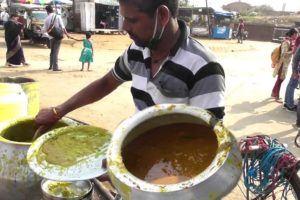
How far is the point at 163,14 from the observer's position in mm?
1541

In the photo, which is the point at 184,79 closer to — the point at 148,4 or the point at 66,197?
the point at 148,4

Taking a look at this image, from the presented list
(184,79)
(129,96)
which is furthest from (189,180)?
(129,96)

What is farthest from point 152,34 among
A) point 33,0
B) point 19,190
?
point 33,0

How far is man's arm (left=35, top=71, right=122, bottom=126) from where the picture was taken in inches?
80.3

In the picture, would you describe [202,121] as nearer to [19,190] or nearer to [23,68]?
[19,190]

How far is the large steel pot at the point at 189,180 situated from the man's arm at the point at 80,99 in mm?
719

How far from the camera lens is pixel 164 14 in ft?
5.06

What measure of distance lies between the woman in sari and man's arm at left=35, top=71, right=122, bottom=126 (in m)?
9.04

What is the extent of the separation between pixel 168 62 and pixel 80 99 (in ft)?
2.27

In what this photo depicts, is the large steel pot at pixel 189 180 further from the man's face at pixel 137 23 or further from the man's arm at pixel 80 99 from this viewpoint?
the man's arm at pixel 80 99

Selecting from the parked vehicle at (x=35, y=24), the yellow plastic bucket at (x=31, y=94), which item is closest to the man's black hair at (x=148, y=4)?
the yellow plastic bucket at (x=31, y=94)

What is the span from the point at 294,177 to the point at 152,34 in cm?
159

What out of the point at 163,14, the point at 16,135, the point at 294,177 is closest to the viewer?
the point at 163,14

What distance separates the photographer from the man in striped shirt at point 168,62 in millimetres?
1515
